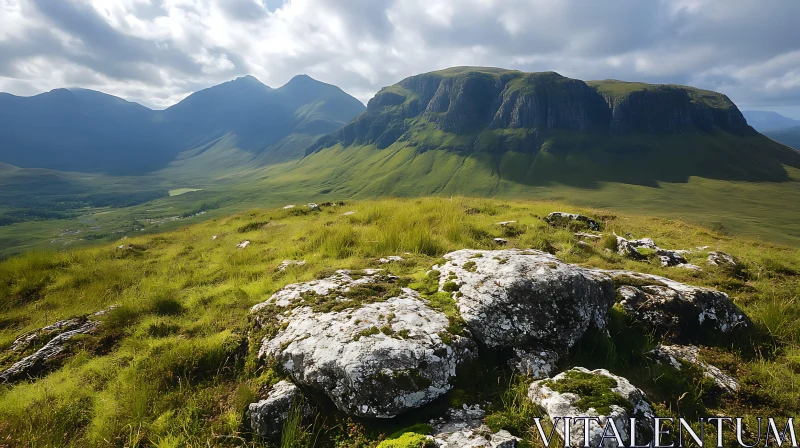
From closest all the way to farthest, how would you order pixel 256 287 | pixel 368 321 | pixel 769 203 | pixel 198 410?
1. pixel 198 410
2. pixel 368 321
3. pixel 256 287
4. pixel 769 203

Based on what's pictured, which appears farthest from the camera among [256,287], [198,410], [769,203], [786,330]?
[769,203]

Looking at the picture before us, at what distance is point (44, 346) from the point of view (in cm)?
633

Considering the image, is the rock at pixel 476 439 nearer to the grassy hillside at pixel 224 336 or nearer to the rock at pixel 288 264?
the grassy hillside at pixel 224 336

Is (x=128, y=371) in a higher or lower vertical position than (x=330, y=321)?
lower

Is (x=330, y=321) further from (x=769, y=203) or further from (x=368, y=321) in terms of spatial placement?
(x=769, y=203)

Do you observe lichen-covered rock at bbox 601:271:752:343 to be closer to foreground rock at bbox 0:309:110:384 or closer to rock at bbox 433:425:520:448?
rock at bbox 433:425:520:448

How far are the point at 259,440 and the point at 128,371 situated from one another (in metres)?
2.78

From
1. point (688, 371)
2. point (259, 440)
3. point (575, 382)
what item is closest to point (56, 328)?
point (259, 440)

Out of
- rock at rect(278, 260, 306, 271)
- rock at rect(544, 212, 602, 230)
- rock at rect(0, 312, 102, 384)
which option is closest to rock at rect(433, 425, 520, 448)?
rock at rect(278, 260, 306, 271)

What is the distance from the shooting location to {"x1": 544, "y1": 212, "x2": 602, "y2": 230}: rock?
14656 millimetres

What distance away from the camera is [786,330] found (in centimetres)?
662

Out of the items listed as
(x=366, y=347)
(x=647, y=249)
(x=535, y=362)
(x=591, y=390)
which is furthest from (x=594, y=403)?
(x=647, y=249)

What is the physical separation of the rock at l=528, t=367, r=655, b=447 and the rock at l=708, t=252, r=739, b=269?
29.0ft

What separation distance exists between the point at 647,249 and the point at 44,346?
16.4 meters
